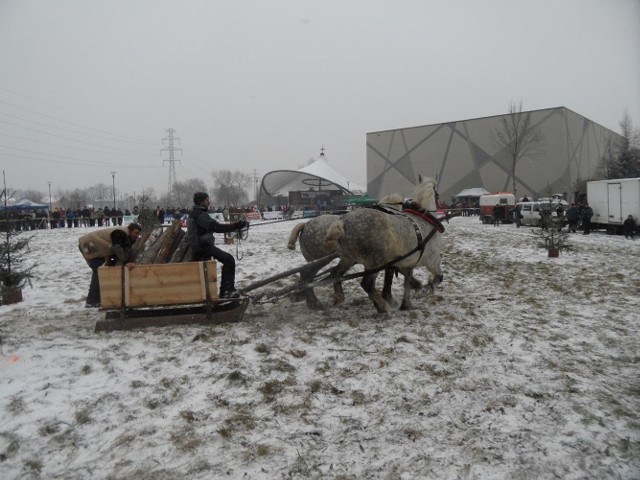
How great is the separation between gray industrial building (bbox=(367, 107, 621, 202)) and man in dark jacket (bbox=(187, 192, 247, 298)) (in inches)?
1810

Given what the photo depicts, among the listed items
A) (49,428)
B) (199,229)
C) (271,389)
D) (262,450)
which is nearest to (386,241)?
(199,229)

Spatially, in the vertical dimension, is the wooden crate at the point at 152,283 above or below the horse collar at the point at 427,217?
below

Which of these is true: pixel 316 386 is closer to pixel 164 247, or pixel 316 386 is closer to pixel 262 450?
pixel 262 450

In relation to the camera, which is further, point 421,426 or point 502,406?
point 502,406

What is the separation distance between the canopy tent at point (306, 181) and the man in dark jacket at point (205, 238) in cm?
5875

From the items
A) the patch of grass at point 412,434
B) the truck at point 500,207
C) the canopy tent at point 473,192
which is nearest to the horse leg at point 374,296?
the patch of grass at point 412,434

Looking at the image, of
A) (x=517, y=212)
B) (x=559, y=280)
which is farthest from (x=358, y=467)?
(x=517, y=212)

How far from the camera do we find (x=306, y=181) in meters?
69.2

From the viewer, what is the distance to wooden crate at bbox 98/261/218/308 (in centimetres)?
549

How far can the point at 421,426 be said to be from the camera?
3.51 meters

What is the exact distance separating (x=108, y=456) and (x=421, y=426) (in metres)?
2.30

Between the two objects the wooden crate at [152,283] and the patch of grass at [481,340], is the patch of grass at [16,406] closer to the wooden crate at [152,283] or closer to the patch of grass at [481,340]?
the wooden crate at [152,283]

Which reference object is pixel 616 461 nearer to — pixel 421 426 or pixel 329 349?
pixel 421 426

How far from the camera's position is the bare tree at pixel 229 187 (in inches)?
3280
